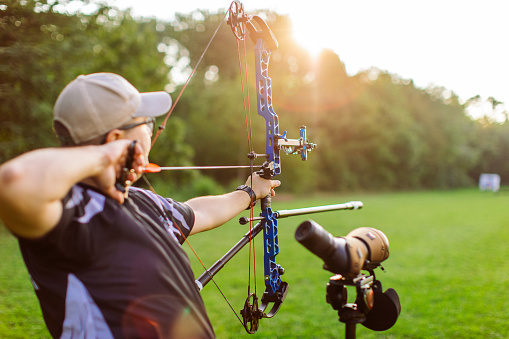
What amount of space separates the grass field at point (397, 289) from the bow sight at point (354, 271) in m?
2.67

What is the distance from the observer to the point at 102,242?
1.39 meters

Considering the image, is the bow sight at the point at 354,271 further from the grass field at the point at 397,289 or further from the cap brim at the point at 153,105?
the grass field at the point at 397,289

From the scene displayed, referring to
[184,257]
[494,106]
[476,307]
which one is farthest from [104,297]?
[494,106]

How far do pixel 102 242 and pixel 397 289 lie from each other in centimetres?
580

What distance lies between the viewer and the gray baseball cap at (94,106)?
1.43m

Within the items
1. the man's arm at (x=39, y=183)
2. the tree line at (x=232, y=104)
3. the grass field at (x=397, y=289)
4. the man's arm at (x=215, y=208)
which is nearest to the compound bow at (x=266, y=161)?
the man's arm at (x=215, y=208)

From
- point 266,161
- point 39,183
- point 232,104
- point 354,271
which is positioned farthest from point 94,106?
point 232,104

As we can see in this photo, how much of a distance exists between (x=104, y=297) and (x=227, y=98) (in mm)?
26595

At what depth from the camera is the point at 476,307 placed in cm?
532

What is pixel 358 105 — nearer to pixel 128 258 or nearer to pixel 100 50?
pixel 100 50

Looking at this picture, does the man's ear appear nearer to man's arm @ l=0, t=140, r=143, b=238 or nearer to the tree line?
man's arm @ l=0, t=140, r=143, b=238

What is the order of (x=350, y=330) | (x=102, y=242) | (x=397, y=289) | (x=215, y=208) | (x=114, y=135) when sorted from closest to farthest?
(x=102, y=242)
(x=114, y=135)
(x=350, y=330)
(x=215, y=208)
(x=397, y=289)

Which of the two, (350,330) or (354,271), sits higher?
(354,271)

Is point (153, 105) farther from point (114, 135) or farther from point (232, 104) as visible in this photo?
point (232, 104)
